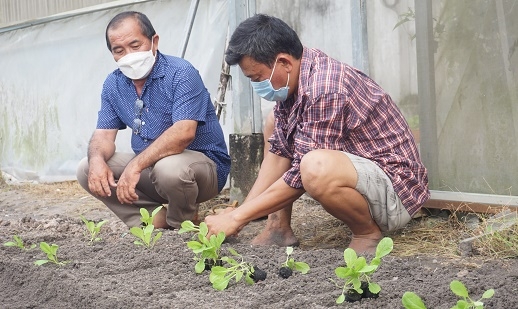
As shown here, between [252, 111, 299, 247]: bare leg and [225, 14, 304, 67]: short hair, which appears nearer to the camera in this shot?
[225, 14, 304, 67]: short hair

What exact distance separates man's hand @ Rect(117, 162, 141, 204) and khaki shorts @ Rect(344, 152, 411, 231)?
4.20ft

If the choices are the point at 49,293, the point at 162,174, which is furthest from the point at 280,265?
the point at 162,174

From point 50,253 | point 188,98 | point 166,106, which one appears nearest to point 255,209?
point 50,253

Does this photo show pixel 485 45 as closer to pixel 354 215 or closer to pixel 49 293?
pixel 354 215

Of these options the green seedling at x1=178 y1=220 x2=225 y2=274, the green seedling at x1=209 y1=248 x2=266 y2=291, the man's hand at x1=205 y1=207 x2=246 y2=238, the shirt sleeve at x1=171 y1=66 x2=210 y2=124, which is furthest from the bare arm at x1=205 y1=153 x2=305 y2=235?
the shirt sleeve at x1=171 y1=66 x2=210 y2=124

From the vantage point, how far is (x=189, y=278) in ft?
11.1

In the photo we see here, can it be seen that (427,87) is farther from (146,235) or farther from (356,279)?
(356,279)

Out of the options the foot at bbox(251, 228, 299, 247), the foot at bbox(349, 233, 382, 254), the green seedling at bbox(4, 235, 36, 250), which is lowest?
the foot at bbox(251, 228, 299, 247)

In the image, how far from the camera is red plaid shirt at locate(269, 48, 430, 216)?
384 centimetres

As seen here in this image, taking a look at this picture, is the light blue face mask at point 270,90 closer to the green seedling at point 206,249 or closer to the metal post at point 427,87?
the green seedling at point 206,249

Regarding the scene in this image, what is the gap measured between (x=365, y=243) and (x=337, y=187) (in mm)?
388

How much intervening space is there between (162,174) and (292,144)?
81cm

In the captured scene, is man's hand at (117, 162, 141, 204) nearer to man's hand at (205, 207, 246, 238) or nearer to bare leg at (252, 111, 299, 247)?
bare leg at (252, 111, 299, 247)

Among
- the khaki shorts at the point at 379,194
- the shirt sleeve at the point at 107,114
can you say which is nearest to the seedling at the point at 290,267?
the khaki shorts at the point at 379,194
